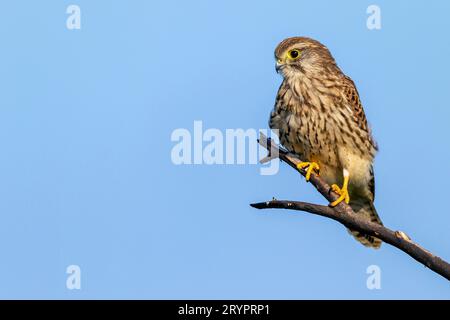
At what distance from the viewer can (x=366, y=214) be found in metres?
9.13

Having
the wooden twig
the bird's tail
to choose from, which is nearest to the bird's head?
the wooden twig

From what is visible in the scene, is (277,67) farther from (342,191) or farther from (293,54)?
(342,191)

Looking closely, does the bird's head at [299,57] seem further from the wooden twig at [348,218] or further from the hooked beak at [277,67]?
the wooden twig at [348,218]

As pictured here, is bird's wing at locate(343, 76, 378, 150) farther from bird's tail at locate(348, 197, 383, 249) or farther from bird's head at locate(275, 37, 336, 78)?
bird's tail at locate(348, 197, 383, 249)

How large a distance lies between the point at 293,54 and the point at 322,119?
0.69 metres

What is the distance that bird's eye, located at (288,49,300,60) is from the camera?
8675mm

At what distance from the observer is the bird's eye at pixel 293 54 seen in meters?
8.68

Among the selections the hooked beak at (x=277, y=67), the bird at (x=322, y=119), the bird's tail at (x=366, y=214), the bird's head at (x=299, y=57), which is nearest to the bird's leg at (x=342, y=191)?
the bird at (x=322, y=119)

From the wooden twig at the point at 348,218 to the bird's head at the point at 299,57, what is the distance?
1007mm

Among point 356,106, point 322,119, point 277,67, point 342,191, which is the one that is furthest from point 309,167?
point 277,67
